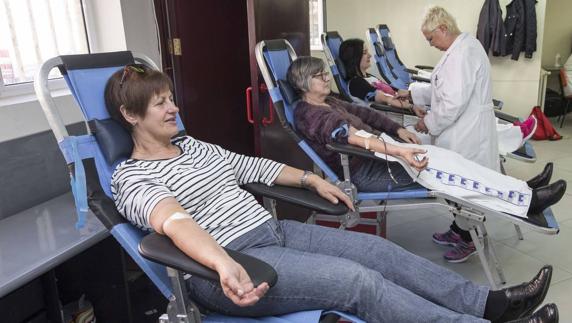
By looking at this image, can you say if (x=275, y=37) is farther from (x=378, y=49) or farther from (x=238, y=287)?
(x=378, y=49)

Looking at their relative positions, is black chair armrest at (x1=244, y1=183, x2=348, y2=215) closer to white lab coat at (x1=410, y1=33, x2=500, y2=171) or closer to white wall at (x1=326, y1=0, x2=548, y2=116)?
white lab coat at (x1=410, y1=33, x2=500, y2=171)

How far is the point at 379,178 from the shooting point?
2238mm

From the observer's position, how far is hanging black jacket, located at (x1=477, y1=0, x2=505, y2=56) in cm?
568

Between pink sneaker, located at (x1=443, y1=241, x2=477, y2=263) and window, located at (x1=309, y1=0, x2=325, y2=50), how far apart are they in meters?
3.98

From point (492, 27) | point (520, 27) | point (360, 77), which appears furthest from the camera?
point (492, 27)

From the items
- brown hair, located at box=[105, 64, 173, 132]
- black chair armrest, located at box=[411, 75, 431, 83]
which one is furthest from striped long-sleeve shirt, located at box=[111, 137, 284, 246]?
black chair armrest, located at box=[411, 75, 431, 83]

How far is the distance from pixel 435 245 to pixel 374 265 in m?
1.45

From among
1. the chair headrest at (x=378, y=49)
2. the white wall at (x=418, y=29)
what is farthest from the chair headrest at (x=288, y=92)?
the white wall at (x=418, y=29)

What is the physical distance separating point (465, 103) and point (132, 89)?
1.73 meters

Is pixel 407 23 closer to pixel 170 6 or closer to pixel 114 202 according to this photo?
pixel 170 6

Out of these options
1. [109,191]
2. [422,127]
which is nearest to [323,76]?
[422,127]

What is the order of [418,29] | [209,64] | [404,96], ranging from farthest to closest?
1. [418,29]
2. [404,96]
3. [209,64]

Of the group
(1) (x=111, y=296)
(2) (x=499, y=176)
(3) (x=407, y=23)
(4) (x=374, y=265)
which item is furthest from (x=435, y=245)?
(3) (x=407, y=23)

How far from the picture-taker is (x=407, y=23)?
21.3 ft
